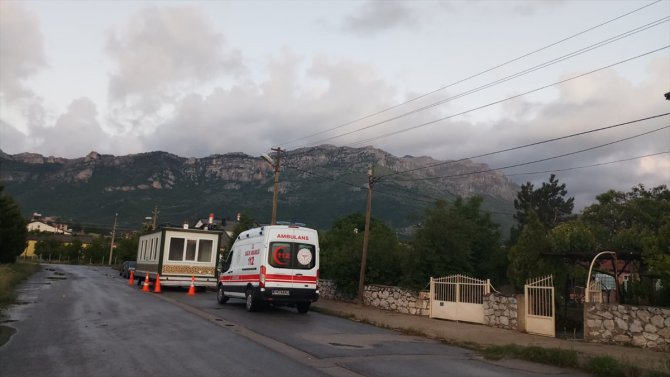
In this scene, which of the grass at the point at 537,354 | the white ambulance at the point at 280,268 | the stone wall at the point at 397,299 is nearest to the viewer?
the grass at the point at 537,354

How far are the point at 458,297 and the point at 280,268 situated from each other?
238 inches

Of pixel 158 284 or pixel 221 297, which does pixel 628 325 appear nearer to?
pixel 221 297

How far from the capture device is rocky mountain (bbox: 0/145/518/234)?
134500 millimetres

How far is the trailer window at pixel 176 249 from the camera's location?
26172mm

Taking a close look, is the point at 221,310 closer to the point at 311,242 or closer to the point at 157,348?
the point at 311,242

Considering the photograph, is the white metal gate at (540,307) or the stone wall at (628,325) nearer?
the stone wall at (628,325)

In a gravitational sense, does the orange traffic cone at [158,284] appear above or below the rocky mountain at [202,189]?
below

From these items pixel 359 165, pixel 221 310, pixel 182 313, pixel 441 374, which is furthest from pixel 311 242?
pixel 359 165

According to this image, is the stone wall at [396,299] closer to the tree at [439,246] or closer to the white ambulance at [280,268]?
the tree at [439,246]

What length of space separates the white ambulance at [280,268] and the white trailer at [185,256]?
29.3ft

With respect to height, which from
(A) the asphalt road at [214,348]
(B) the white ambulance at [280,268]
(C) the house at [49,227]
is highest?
(C) the house at [49,227]

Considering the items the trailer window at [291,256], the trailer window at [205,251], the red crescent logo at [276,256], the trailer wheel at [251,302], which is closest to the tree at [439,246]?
the trailer window at [291,256]

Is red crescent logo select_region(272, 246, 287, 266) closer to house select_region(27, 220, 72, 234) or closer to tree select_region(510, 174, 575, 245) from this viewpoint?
tree select_region(510, 174, 575, 245)

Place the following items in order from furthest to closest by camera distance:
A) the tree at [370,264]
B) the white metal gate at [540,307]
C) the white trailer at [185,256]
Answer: the white trailer at [185,256], the tree at [370,264], the white metal gate at [540,307]
